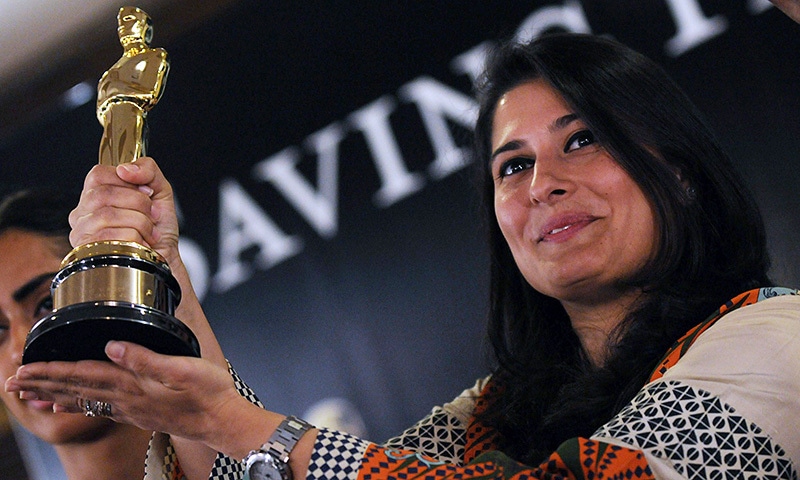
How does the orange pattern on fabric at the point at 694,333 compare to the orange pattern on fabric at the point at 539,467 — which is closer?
the orange pattern on fabric at the point at 539,467

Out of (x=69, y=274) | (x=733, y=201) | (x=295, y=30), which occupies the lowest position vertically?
(x=733, y=201)

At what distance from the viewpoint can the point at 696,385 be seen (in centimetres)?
131

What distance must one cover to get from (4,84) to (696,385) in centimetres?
283

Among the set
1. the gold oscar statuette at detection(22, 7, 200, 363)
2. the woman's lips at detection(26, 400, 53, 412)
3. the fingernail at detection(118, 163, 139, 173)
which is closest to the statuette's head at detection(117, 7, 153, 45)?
the gold oscar statuette at detection(22, 7, 200, 363)

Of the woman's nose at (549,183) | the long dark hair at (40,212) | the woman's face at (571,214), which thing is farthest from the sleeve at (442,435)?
the long dark hair at (40,212)

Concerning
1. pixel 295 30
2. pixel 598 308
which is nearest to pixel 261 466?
pixel 598 308

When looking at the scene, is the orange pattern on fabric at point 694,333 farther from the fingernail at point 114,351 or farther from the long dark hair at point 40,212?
the long dark hair at point 40,212

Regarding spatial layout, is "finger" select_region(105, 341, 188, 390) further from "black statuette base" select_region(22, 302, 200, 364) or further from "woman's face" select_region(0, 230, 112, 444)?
"woman's face" select_region(0, 230, 112, 444)

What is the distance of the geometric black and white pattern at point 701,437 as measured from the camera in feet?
4.04

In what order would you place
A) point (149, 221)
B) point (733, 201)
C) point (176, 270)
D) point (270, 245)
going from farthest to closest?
point (270, 245) → point (733, 201) → point (176, 270) → point (149, 221)

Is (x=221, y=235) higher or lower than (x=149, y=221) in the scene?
higher

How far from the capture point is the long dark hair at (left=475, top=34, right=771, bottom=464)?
1.67m

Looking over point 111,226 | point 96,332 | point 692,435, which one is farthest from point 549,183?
point 96,332

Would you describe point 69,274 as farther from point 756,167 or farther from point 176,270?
point 756,167
